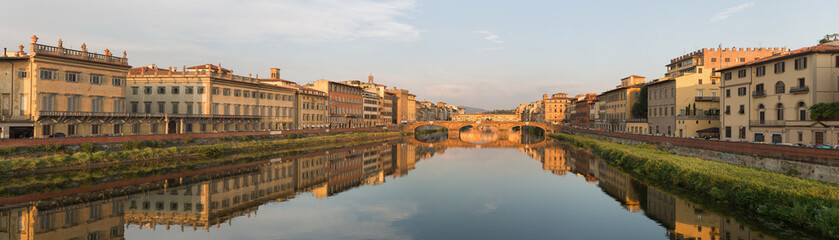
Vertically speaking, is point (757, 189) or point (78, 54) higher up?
point (78, 54)

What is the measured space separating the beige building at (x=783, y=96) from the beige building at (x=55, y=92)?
186 feet

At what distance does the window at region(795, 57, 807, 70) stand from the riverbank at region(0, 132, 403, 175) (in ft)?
160

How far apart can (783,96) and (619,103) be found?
133 feet

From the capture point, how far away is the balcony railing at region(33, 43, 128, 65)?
3688 cm

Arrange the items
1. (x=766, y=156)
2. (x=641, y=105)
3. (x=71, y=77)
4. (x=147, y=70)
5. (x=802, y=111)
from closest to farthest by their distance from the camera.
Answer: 1. (x=766, y=156)
2. (x=802, y=111)
3. (x=71, y=77)
4. (x=147, y=70)
5. (x=641, y=105)

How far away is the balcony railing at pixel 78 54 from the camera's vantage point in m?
Answer: 36.9

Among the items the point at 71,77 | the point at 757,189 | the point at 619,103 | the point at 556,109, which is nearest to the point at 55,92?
the point at 71,77

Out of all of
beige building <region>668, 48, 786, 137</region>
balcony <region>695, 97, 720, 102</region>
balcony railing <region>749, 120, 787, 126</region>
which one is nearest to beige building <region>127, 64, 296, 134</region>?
beige building <region>668, 48, 786, 137</region>

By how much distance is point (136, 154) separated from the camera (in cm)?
3669

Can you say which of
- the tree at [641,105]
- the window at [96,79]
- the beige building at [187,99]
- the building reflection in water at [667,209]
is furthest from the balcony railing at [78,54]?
the tree at [641,105]

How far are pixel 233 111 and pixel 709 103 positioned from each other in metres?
56.7

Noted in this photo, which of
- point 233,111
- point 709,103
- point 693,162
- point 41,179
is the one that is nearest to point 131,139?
point 41,179

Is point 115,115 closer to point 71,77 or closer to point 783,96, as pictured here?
point 71,77

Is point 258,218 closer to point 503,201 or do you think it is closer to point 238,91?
point 503,201
